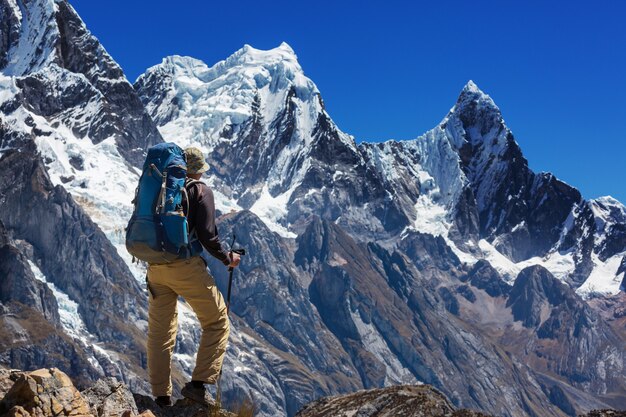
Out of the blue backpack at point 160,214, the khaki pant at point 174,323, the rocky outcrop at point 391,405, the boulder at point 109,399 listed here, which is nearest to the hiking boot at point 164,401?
the khaki pant at point 174,323

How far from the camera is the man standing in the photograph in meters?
16.5

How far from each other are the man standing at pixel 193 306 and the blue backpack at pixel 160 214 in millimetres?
470

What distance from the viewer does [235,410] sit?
16.2 meters

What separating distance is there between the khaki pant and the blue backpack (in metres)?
0.91

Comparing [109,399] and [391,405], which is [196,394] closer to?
[109,399]

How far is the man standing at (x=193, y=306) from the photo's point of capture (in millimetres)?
16516

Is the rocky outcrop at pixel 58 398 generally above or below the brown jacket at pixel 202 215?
below

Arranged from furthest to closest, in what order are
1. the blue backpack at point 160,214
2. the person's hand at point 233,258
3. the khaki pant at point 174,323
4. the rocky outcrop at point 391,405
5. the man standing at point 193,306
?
the rocky outcrop at point 391,405 → the person's hand at point 233,258 → the khaki pant at point 174,323 → the man standing at point 193,306 → the blue backpack at point 160,214

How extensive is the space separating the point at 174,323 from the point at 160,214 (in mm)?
2619

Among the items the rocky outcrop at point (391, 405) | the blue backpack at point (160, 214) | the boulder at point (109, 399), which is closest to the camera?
the boulder at point (109, 399)

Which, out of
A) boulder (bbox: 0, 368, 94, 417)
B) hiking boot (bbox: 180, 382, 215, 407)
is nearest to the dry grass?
hiking boot (bbox: 180, 382, 215, 407)

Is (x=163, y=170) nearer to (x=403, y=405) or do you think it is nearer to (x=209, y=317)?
(x=209, y=317)

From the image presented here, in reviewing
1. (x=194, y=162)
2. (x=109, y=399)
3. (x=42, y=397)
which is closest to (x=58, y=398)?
(x=42, y=397)

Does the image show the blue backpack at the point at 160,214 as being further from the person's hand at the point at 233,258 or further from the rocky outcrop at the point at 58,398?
the rocky outcrop at the point at 58,398
